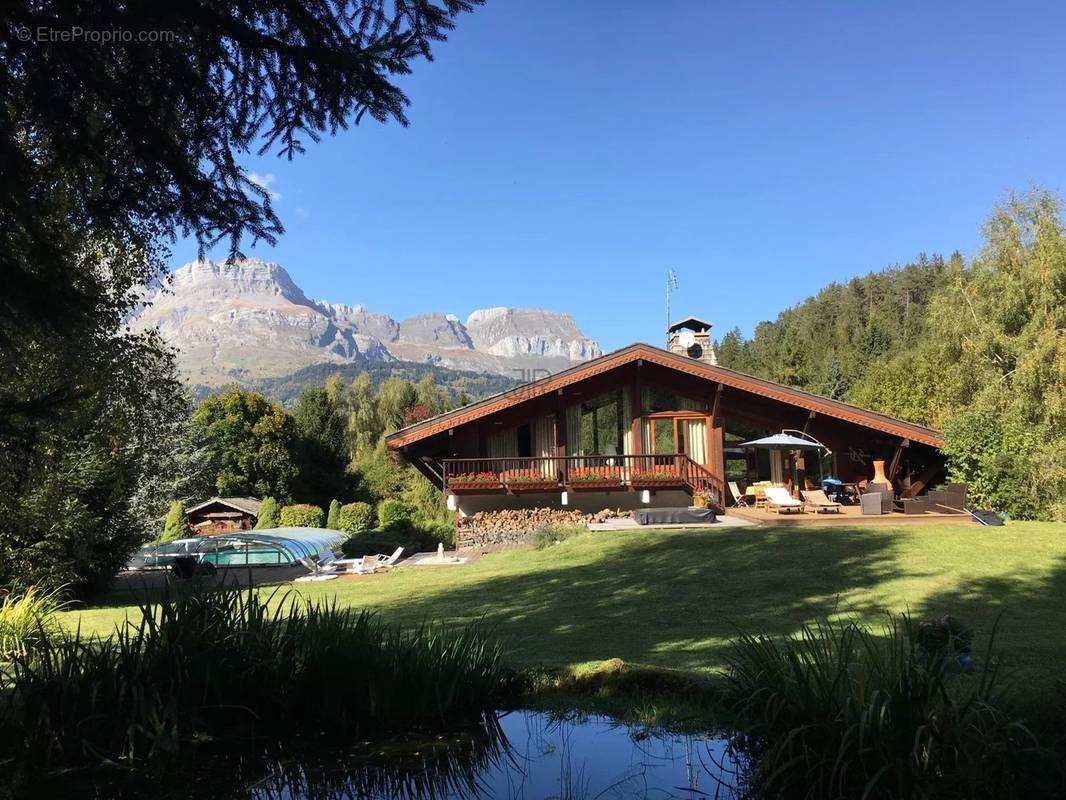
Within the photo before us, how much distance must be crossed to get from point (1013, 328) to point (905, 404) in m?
9.10

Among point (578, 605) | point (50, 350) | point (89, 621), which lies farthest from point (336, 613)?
point (89, 621)

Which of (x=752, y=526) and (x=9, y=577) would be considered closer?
(x=9, y=577)

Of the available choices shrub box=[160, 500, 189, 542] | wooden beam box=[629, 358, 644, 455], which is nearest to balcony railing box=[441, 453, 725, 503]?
wooden beam box=[629, 358, 644, 455]

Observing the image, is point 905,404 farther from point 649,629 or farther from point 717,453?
point 649,629

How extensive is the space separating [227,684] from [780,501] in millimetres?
15859

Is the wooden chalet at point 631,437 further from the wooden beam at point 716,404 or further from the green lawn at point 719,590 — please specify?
the green lawn at point 719,590

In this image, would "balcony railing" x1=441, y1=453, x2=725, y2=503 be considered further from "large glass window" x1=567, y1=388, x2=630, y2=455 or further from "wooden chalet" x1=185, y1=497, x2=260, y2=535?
"wooden chalet" x1=185, y1=497, x2=260, y2=535

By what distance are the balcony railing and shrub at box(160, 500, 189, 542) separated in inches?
554

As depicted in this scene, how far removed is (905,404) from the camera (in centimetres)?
3256

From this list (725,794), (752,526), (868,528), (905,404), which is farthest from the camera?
(905,404)

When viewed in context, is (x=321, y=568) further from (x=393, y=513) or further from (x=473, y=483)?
(x=393, y=513)

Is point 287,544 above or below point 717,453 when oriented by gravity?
below

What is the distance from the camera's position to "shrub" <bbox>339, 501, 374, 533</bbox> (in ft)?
97.0

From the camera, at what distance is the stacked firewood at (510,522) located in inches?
778
